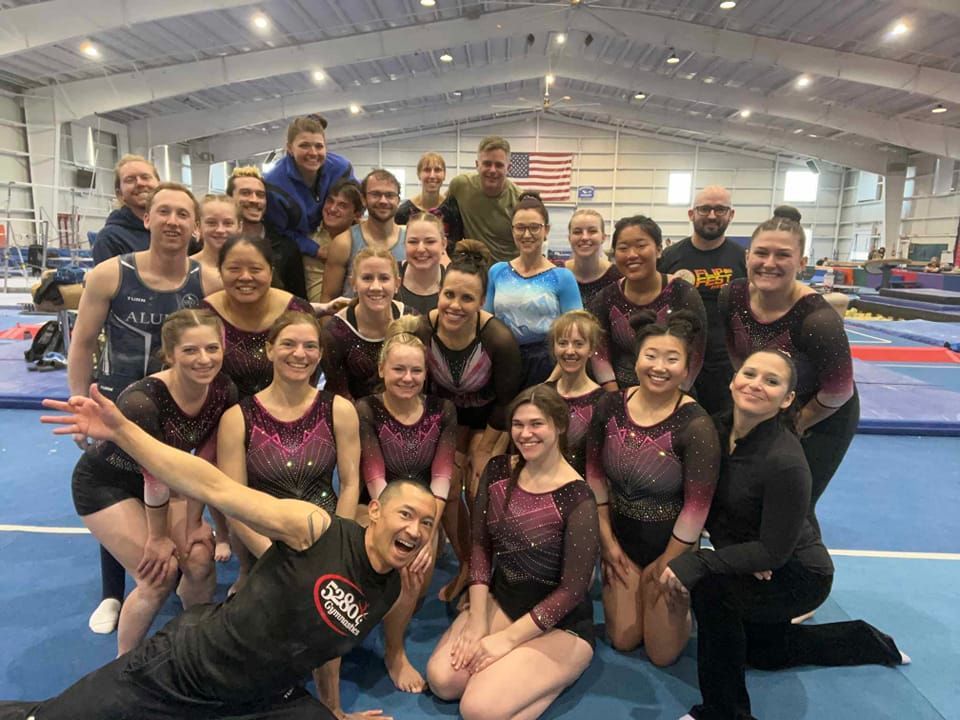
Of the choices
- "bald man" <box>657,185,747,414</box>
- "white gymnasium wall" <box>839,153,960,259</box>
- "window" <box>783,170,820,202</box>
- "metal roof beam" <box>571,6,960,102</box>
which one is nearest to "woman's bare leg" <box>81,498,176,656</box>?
"bald man" <box>657,185,747,414</box>

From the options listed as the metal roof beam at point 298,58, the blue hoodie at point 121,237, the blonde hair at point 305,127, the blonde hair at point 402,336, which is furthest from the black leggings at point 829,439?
the metal roof beam at point 298,58

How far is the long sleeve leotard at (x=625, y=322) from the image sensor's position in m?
2.85

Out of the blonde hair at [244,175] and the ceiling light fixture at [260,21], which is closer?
the blonde hair at [244,175]

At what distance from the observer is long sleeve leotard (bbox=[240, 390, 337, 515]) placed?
2.38 metres

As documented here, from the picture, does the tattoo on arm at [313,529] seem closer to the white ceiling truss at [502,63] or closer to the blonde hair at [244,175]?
the blonde hair at [244,175]

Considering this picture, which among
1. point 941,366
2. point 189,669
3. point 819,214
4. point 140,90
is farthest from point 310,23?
point 819,214

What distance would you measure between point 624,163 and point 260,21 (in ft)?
56.0

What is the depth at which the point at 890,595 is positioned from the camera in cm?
303

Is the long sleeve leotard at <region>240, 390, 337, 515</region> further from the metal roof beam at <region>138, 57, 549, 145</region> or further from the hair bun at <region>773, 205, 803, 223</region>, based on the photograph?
the metal roof beam at <region>138, 57, 549, 145</region>

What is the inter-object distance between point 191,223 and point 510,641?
2259 mm

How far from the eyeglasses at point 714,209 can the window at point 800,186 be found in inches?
1030

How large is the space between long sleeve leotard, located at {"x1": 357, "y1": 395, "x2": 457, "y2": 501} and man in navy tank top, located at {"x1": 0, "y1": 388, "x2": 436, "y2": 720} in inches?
29.8

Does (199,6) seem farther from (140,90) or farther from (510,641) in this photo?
(510,641)

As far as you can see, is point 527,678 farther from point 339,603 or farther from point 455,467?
point 455,467
